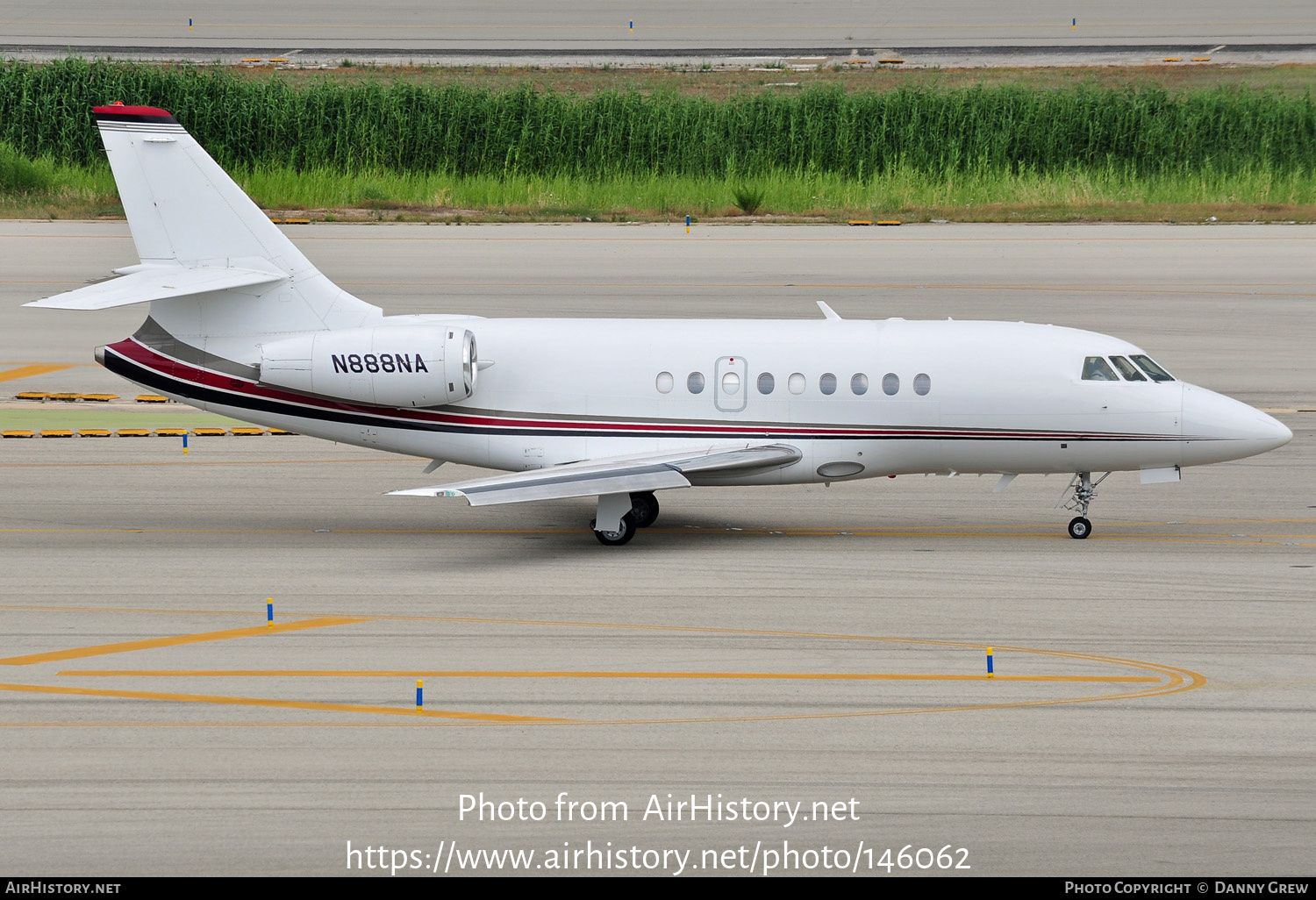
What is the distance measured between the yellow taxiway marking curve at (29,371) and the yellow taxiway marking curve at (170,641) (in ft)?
60.1

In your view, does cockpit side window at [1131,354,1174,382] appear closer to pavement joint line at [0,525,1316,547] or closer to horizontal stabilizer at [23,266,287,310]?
pavement joint line at [0,525,1316,547]

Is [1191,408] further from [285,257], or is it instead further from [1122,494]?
[285,257]

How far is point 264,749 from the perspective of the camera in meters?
15.3

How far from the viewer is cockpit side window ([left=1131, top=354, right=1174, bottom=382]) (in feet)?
74.8

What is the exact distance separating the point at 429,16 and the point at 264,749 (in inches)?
2547

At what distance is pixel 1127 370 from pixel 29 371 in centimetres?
2435

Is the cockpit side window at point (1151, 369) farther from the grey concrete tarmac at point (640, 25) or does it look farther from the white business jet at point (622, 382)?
the grey concrete tarmac at point (640, 25)

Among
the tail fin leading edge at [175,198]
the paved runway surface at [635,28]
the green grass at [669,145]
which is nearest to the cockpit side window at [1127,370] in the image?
the tail fin leading edge at [175,198]

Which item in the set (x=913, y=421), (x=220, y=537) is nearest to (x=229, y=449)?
(x=220, y=537)

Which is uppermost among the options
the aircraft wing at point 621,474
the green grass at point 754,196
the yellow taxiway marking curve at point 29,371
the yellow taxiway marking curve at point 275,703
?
the green grass at point 754,196

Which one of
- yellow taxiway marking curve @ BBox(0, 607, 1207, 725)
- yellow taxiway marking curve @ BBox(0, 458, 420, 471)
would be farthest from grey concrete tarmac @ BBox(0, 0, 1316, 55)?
yellow taxiway marking curve @ BBox(0, 607, 1207, 725)

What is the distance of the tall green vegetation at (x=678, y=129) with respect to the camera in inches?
2216

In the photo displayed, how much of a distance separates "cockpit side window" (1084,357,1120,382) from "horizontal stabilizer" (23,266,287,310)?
11758mm

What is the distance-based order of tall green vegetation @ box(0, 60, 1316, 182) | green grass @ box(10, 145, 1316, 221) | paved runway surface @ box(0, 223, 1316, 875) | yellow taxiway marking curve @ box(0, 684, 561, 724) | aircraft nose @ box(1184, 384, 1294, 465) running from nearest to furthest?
1. paved runway surface @ box(0, 223, 1316, 875)
2. yellow taxiway marking curve @ box(0, 684, 561, 724)
3. aircraft nose @ box(1184, 384, 1294, 465)
4. green grass @ box(10, 145, 1316, 221)
5. tall green vegetation @ box(0, 60, 1316, 182)
